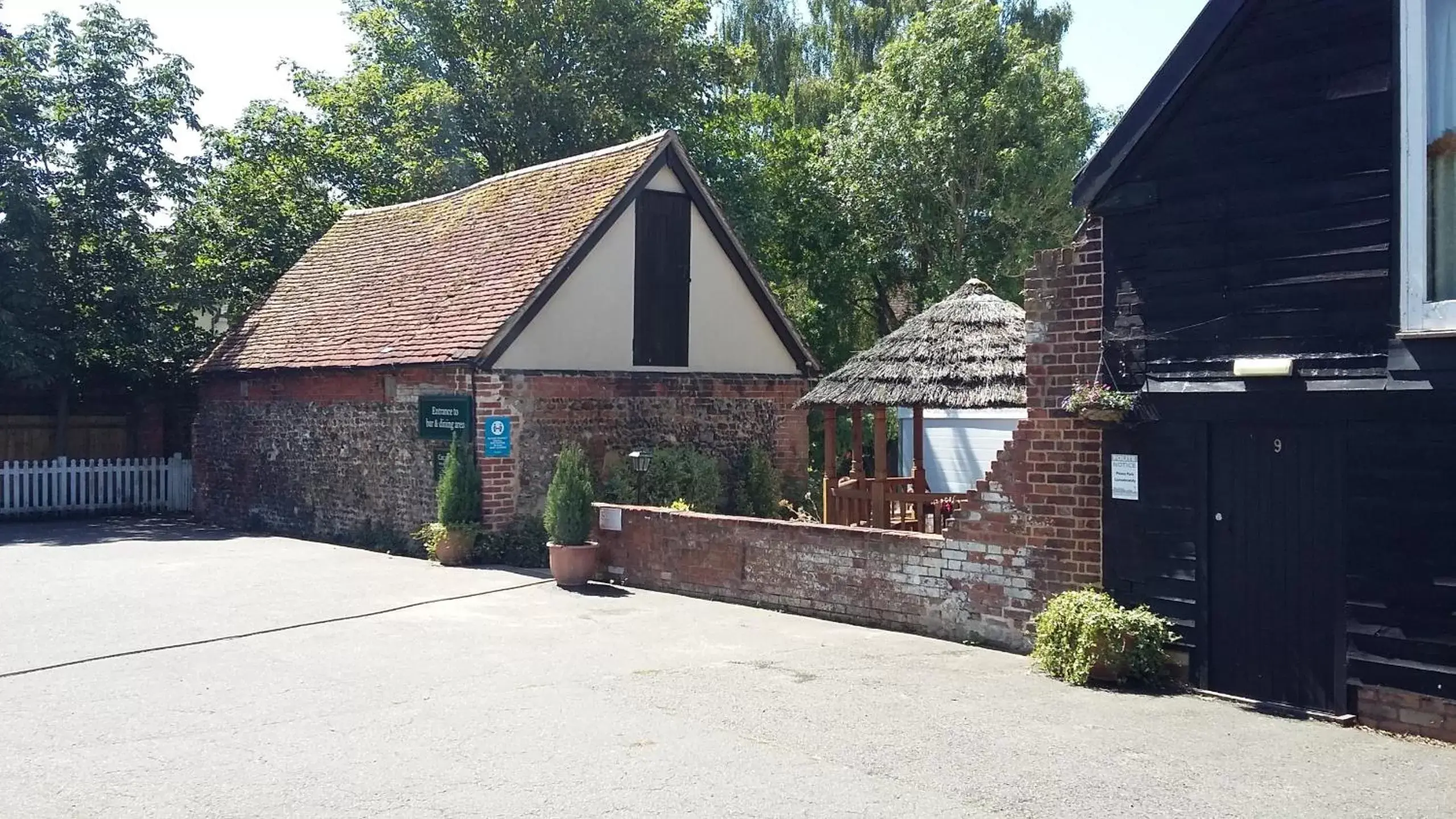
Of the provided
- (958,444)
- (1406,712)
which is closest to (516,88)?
(958,444)

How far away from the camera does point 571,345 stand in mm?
16938

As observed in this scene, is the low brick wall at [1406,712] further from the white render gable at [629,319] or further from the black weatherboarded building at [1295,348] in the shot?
the white render gable at [629,319]

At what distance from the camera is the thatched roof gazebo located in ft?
46.3

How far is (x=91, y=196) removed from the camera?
2288cm

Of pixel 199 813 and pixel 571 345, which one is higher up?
pixel 571 345

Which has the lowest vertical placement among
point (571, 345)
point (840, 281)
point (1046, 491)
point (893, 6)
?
point (1046, 491)

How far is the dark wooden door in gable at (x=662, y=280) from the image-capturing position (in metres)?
17.8

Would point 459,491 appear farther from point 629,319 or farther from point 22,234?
point 22,234

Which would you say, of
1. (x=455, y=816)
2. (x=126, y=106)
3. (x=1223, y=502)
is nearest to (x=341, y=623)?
(x=455, y=816)

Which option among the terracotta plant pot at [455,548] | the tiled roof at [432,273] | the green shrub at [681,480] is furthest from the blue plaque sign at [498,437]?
the green shrub at [681,480]

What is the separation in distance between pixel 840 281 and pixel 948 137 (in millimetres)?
4868

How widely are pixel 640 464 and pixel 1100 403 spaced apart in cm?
784

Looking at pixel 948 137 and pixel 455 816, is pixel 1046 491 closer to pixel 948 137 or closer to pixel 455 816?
pixel 455 816

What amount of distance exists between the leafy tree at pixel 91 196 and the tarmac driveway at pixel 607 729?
39.2 ft
